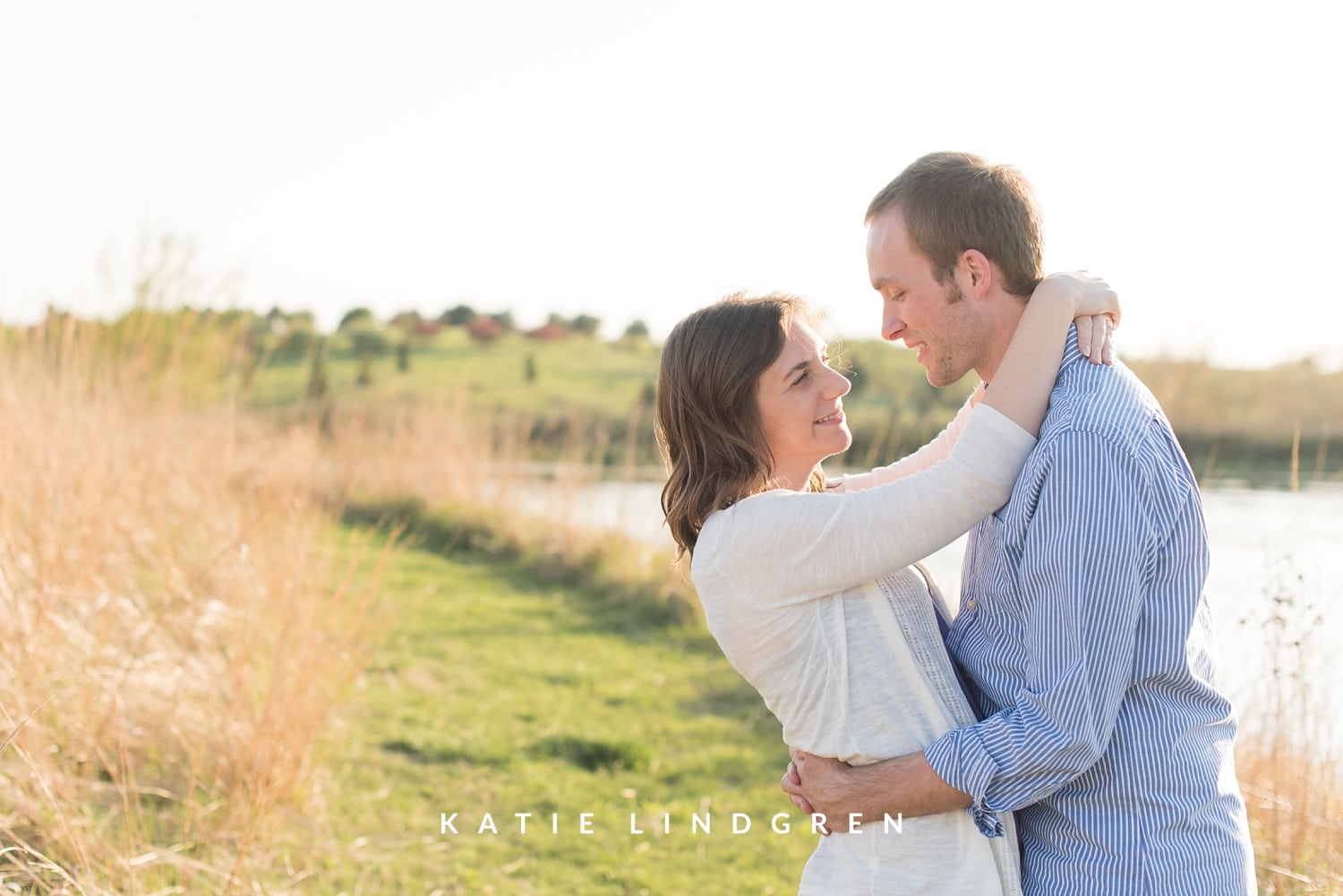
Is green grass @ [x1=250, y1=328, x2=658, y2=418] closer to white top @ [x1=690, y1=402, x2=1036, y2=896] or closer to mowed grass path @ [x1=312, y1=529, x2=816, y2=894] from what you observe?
mowed grass path @ [x1=312, y1=529, x2=816, y2=894]

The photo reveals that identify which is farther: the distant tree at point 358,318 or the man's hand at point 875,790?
the distant tree at point 358,318

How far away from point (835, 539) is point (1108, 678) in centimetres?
49

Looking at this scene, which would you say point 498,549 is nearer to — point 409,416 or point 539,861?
point 409,416

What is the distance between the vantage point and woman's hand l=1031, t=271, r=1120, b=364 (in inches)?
81.5

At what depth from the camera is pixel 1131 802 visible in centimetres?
191

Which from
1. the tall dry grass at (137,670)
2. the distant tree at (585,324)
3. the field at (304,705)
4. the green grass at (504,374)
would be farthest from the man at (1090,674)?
the distant tree at (585,324)

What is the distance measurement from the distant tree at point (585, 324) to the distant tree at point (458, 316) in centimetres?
326

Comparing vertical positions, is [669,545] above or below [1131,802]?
below

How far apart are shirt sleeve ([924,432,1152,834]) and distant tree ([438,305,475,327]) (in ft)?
117

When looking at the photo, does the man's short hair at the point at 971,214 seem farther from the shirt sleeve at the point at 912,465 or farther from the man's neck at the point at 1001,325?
the shirt sleeve at the point at 912,465

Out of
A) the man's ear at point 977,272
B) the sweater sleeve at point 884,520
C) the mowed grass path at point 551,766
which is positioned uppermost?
the man's ear at point 977,272

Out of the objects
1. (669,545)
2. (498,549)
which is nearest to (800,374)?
(669,545)

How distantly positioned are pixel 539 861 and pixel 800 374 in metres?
3.10

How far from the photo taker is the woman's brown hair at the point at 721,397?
2.22m
